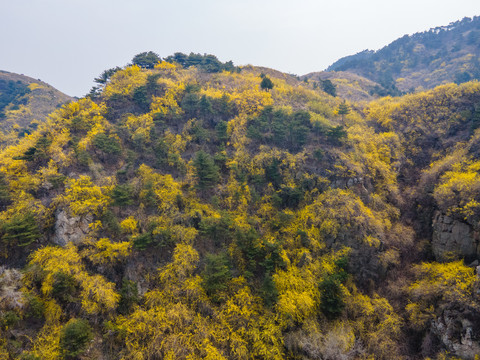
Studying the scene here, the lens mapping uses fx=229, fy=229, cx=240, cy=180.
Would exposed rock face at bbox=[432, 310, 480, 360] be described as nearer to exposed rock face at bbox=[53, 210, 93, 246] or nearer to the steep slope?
exposed rock face at bbox=[53, 210, 93, 246]

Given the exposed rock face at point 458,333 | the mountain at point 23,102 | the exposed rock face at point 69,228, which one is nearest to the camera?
the exposed rock face at point 458,333

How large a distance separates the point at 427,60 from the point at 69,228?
287 ft

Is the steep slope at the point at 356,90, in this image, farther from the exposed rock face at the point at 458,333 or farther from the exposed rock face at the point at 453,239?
the exposed rock face at the point at 458,333

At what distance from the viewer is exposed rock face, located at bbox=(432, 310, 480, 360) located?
11.1 metres

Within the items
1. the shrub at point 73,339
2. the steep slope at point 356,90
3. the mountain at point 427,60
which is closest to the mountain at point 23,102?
the shrub at point 73,339

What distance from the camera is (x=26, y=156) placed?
722 inches

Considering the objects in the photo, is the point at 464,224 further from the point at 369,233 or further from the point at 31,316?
the point at 31,316

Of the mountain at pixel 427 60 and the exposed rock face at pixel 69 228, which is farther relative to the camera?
the mountain at pixel 427 60

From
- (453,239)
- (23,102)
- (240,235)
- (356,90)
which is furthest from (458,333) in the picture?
(23,102)

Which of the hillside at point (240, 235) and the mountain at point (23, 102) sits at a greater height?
the mountain at point (23, 102)

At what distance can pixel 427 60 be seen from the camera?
208ft

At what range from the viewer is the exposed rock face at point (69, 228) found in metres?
15.2

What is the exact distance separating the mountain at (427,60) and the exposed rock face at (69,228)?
55384 mm

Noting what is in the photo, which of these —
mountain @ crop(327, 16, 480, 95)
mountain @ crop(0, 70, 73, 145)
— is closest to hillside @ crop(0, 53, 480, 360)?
mountain @ crop(0, 70, 73, 145)
